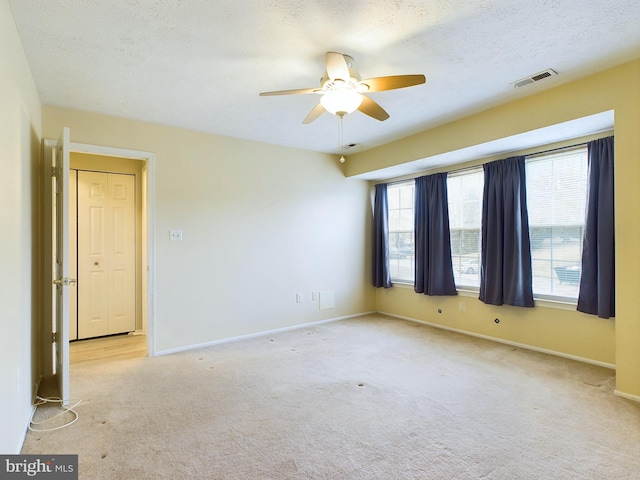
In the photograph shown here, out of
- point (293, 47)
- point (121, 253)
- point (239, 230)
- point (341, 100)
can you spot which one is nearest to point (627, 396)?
point (341, 100)

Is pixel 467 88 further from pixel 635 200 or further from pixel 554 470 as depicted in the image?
pixel 554 470

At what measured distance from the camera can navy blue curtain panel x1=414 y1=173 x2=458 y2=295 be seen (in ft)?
15.4

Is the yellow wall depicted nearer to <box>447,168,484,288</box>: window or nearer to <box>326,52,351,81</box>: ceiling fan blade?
<box>447,168,484,288</box>: window

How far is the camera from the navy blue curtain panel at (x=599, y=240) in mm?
3184

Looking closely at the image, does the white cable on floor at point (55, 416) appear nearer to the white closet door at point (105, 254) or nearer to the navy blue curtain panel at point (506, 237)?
the white closet door at point (105, 254)

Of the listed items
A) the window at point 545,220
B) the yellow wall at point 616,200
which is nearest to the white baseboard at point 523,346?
the yellow wall at point 616,200

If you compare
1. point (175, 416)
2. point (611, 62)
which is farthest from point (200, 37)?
point (611, 62)

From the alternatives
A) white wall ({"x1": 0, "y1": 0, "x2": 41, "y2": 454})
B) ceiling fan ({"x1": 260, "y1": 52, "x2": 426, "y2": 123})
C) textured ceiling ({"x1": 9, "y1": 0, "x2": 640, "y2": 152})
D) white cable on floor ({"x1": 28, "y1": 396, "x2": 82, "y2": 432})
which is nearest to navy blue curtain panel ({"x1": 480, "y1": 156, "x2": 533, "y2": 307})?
textured ceiling ({"x1": 9, "y1": 0, "x2": 640, "y2": 152})

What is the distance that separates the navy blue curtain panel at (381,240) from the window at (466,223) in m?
1.08

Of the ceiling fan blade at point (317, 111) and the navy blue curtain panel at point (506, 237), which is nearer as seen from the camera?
the ceiling fan blade at point (317, 111)

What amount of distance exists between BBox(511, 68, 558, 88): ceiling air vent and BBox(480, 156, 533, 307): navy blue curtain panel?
45.4 inches

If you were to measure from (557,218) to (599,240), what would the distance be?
20.9 inches

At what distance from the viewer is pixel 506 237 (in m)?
3.98

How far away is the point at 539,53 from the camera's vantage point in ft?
8.14
